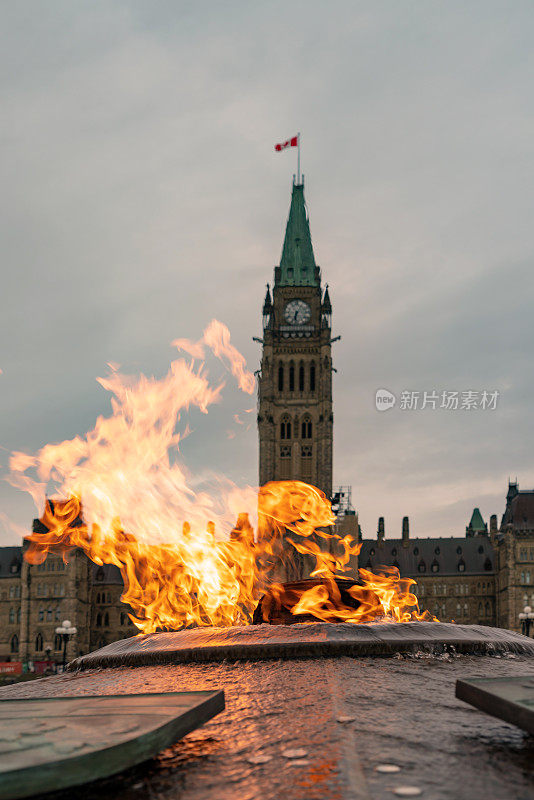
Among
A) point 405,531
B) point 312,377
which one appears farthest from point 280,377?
point 405,531

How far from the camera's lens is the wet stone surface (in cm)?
269

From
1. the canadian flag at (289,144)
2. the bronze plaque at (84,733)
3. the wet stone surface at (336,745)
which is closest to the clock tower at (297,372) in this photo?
the canadian flag at (289,144)

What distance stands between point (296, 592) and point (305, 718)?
5389mm

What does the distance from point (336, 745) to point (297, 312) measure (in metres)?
92.4

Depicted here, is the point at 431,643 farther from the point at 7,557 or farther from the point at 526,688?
the point at 7,557

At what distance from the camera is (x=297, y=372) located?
90.8 metres

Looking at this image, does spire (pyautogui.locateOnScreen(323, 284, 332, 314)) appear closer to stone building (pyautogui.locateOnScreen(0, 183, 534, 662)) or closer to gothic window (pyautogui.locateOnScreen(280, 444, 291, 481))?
stone building (pyautogui.locateOnScreen(0, 183, 534, 662))

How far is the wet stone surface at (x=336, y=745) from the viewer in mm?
2693

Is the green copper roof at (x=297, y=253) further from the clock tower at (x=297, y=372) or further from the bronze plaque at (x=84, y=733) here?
the bronze plaque at (x=84, y=733)

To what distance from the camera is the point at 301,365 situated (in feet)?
300

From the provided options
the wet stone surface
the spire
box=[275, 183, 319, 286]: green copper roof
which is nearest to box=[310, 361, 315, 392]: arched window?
the spire

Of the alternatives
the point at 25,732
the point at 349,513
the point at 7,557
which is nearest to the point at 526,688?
the point at 25,732

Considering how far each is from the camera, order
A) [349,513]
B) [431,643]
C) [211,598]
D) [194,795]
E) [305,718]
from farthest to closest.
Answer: [349,513] < [211,598] < [431,643] < [305,718] < [194,795]

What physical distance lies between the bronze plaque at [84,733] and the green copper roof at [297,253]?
304 feet
